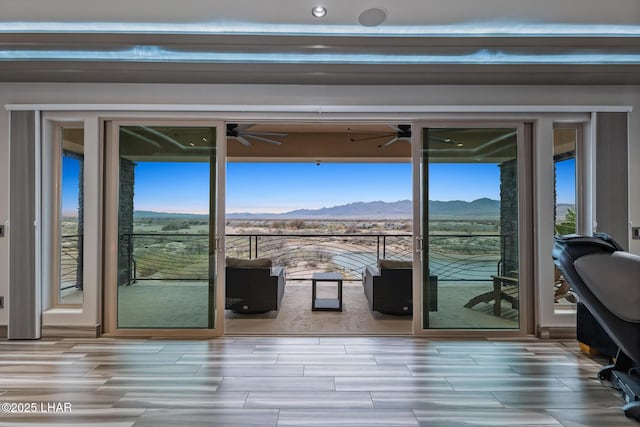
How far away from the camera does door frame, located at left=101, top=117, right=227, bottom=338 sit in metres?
3.66

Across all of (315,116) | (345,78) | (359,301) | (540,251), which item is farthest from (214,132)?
(540,251)

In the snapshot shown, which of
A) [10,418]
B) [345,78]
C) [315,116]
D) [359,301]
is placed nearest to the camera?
[10,418]

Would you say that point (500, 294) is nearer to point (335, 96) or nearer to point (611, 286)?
point (611, 286)

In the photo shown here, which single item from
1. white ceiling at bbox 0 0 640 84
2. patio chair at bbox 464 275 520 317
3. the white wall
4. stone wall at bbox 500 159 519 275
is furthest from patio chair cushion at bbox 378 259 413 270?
white ceiling at bbox 0 0 640 84

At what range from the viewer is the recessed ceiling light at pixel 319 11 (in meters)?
2.69

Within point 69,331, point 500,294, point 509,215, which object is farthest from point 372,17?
point 69,331

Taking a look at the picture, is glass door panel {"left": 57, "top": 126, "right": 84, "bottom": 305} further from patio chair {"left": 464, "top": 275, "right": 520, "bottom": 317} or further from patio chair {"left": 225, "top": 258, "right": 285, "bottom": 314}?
patio chair {"left": 464, "top": 275, "right": 520, "bottom": 317}

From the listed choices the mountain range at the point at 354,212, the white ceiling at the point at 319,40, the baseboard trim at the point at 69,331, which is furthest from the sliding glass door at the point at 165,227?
the mountain range at the point at 354,212

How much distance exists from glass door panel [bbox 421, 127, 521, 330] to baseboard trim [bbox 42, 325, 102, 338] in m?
3.31

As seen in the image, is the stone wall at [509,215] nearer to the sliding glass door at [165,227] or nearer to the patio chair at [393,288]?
the patio chair at [393,288]

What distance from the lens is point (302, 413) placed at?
7.17 ft

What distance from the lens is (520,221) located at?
370cm

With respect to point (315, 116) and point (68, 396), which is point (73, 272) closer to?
point (68, 396)

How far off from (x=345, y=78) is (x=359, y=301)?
10.4 feet
